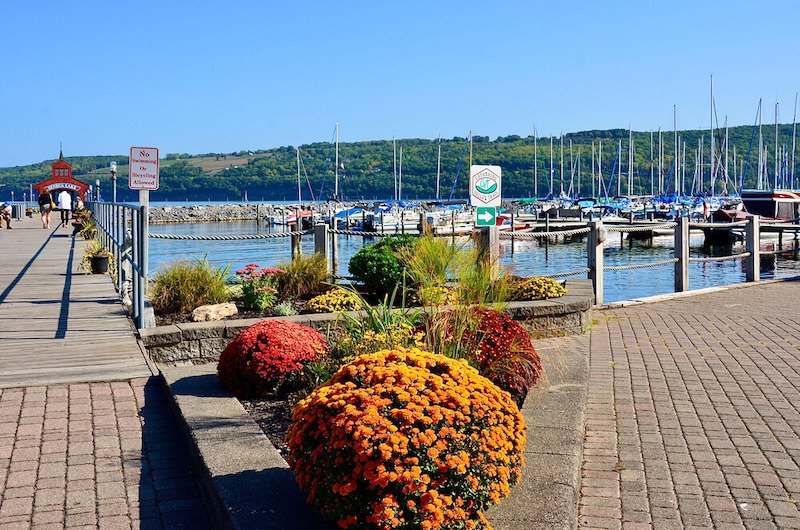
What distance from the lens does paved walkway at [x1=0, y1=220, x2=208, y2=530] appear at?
192 inches

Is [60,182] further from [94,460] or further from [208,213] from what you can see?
[208,213]

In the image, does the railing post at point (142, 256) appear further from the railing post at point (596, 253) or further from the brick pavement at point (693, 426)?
the railing post at point (596, 253)

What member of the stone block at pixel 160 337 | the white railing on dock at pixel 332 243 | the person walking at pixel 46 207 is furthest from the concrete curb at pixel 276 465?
the person walking at pixel 46 207

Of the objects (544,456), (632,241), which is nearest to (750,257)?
(544,456)

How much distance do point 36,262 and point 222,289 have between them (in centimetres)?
962

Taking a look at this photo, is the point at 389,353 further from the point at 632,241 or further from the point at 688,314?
the point at 632,241

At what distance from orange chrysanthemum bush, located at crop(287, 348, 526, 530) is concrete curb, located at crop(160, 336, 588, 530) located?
181mm

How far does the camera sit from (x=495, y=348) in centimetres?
695

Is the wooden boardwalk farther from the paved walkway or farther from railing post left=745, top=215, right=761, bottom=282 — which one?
railing post left=745, top=215, right=761, bottom=282

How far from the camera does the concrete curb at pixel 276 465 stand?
167 inches

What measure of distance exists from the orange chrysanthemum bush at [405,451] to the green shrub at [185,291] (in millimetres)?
6365

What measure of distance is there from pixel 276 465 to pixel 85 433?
1.97 meters

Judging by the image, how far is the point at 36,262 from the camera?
18.7m

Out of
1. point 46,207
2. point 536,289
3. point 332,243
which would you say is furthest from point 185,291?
point 46,207
